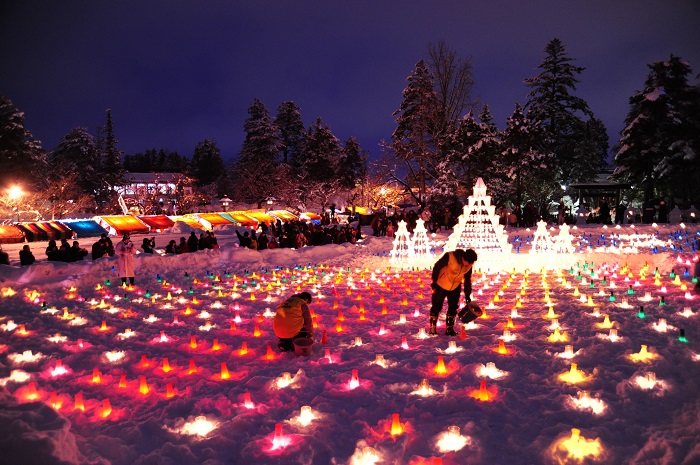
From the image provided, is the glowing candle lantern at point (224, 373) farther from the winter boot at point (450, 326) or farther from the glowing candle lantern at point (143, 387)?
the winter boot at point (450, 326)

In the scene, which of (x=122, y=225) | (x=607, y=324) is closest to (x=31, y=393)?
(x=607, y=324)

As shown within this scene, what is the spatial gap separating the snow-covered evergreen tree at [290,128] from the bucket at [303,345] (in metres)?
49.0

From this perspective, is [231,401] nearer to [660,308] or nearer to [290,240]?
[660,308]

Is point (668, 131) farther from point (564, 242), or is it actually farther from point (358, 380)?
point (358, 380)

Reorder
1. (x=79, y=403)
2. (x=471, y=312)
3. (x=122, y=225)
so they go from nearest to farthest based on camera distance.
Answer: (x=79, y=403)
(x=471, y=312)
(x=122, y=225)

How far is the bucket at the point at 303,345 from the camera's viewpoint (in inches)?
264

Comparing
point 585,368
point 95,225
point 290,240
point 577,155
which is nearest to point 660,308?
point 585,368

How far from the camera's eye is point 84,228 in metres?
27.4

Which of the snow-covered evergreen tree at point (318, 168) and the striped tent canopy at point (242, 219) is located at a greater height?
the snow-covered evergreen tree at point (318, 168)

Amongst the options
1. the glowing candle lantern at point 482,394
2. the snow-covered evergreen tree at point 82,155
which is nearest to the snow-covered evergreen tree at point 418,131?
the glowing candle lantern at point 482,394

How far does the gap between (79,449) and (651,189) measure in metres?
32.1

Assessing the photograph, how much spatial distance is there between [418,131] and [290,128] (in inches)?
1045

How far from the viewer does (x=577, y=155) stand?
140 ft

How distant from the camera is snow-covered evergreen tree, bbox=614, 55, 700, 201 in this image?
26.5 m
